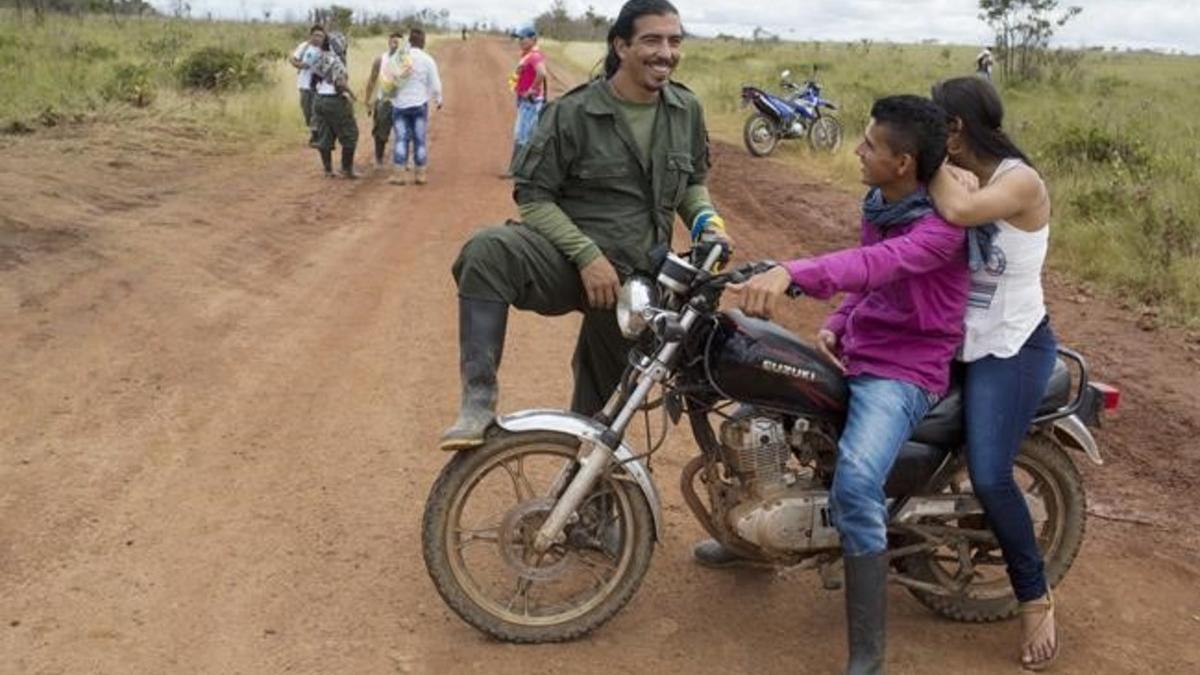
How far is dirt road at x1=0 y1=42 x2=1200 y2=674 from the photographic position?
12.1 ft

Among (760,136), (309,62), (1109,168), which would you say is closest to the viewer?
(1109,168)

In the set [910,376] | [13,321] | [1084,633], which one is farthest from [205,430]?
[1084,633]

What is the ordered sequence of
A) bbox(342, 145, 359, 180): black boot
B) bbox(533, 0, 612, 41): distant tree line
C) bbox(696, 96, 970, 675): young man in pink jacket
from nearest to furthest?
bbox(696, 96, 970, 675): young man in pink jacket < bbox(342, 145, 359, 180): black boot < bbox(533, 0, 612, 41): distant tree line

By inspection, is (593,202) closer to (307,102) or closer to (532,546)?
(532,546)

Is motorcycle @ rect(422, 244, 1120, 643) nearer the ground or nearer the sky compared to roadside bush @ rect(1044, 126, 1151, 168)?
nearer the ground

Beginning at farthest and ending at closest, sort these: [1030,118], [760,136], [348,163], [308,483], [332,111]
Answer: [1030,118]
[760,136]
[348,163]
[332,111]
[308,483]

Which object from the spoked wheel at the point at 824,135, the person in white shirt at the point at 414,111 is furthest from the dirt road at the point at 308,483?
the spoked wheel at the point at 824,135

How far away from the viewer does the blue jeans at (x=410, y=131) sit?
13625 millimetres

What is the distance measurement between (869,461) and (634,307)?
2.67ft

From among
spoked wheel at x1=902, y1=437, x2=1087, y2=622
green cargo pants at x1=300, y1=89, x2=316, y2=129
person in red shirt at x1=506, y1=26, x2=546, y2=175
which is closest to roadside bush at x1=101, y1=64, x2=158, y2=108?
green cargo pants at x1=300, y1=89, x2=316, y2=129

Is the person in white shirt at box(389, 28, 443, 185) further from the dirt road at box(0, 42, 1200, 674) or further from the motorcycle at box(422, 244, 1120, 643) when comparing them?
the motorcycle at box(422, 244, 1120, 643)

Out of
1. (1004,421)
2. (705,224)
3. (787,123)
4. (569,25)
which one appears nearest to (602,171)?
(705,224)

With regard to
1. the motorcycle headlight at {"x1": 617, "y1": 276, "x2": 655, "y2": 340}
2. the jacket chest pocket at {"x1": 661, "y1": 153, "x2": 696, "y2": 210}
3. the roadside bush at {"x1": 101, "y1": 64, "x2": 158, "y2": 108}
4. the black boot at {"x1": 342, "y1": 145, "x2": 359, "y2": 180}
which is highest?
the roadside bush at {"x1": 101, "y1": 64, "x2": 158, "y2": 108}

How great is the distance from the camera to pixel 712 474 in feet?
12.4
